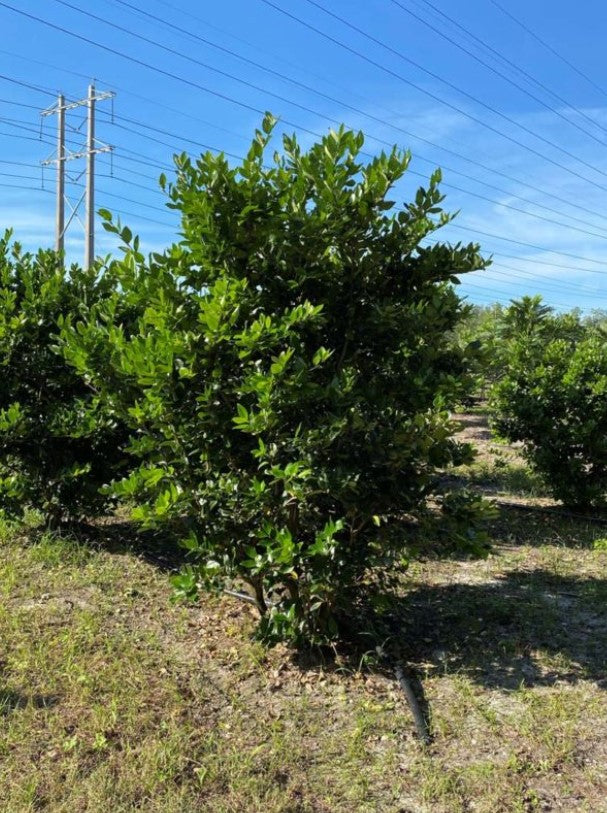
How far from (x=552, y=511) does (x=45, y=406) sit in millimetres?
5791

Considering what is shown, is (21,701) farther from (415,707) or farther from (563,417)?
(563,417)

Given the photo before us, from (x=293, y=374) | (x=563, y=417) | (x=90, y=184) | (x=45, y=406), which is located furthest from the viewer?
(x=90, y=184)

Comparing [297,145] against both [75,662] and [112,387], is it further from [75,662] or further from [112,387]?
[75,662]

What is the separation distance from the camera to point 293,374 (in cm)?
338

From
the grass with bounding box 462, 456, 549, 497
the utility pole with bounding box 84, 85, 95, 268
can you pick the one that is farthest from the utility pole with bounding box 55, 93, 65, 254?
the grass with bounding box 462, 456, 549, 497

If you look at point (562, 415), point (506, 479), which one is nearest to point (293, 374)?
point (562, 415)

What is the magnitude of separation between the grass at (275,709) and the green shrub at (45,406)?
3.22 feet

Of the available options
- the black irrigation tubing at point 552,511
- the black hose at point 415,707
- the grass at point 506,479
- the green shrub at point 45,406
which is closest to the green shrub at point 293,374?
the black hose at point 415,707

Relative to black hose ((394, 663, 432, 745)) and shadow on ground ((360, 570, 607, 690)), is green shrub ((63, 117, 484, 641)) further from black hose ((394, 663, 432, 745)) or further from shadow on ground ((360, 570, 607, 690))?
shadow on ground ((360, 570, 607, 690))

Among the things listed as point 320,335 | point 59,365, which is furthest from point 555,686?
point 59,365

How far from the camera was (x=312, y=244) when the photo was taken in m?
3.71

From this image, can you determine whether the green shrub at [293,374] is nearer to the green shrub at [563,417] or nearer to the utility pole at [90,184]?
the green shrub at [563,417]

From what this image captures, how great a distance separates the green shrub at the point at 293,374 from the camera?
349cm

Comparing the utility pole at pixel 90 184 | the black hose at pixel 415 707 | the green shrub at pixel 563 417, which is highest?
the utility pole at pixel 90 184
